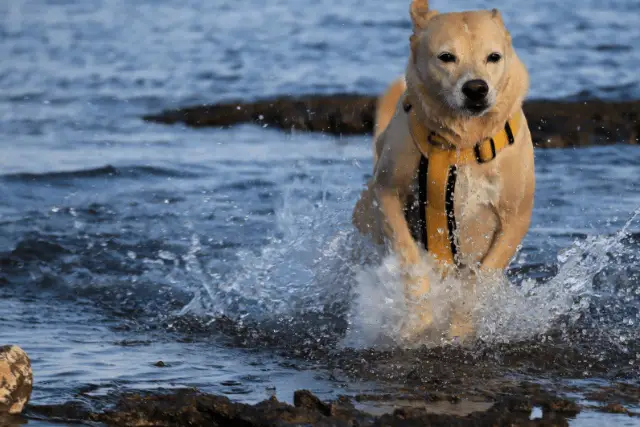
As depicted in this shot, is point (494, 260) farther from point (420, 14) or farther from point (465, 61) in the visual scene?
point (420, 14)

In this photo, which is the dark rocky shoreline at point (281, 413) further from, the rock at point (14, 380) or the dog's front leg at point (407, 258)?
the dog's front leg at point (407, 258)

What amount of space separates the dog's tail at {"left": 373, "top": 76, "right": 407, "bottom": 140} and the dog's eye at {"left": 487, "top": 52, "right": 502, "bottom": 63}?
876 mm

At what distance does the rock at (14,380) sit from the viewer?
378 cm

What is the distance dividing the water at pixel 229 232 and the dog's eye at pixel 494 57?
0.99 m

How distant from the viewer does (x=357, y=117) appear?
11562mm

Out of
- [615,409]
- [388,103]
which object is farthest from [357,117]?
[615,409]

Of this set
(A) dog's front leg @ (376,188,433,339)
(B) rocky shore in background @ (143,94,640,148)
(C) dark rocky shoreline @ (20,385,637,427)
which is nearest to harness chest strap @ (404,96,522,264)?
(A) dog's front leg @ (376,188,433,339)

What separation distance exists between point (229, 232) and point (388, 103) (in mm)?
1961

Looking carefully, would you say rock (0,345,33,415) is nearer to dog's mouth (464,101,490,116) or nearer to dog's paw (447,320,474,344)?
dog's paw (447,320,474,344)

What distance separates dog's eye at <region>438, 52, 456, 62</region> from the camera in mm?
4523

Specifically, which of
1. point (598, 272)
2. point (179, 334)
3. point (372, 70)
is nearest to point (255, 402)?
point (179, 334)

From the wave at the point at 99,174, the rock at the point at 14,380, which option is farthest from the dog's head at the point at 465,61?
the wave at the point at 99,174

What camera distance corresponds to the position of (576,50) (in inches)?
600

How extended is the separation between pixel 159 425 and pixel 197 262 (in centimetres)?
278
